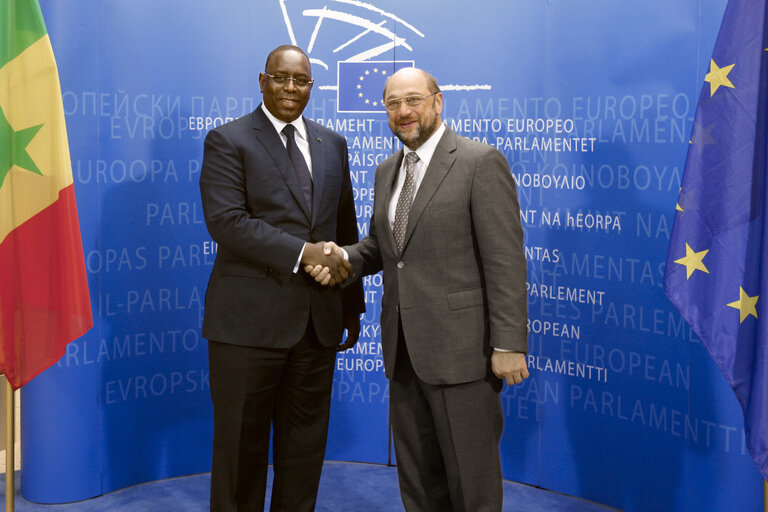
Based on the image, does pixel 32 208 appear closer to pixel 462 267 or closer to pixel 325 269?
pixel 325 269

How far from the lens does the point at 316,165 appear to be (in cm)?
287

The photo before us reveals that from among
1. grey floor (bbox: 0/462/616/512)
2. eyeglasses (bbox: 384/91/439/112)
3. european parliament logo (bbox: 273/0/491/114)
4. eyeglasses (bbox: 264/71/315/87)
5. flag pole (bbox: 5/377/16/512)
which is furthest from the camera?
european parliament logo (bbox: 273/0/491/114)

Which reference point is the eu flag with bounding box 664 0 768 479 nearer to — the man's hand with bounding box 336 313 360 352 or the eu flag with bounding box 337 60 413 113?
the man's hand with bounding box 336 313 360 352

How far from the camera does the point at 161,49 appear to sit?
12.1 feet

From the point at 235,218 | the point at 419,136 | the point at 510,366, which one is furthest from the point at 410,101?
the point at 510,366

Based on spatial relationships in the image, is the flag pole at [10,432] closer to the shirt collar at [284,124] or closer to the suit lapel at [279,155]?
the suit lapel at [279,155]

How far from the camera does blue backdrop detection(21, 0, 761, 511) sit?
330 centimetres

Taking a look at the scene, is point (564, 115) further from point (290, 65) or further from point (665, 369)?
point (290, 65)

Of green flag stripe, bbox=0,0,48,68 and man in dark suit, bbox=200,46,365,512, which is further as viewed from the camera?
man in dark suit, bbox=200,46,365,512

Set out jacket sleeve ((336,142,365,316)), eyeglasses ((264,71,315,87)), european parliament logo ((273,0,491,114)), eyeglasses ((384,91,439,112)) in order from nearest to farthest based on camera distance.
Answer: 1. eyeglasses ((384,91,439,112))
2. eyeglasses ((264,71,315,87))
3. jacket sleeve ((336,142,365,316))
4. european parliament logo ((273,0,491,114))

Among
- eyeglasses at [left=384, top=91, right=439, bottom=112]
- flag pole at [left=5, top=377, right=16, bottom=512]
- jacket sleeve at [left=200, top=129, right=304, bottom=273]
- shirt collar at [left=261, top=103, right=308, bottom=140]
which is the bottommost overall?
flag pole at [left=5, top=377, right=16, bottom=512]

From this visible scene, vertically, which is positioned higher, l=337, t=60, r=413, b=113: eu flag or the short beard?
l=337, t=60, r=413, b=113: eu flag

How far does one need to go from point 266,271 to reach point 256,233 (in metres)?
0.17

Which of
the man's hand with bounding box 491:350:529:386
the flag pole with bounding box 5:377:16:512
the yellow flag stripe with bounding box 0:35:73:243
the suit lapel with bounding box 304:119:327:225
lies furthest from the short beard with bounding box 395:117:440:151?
the flag pole with bounding box 5:377:16:512
